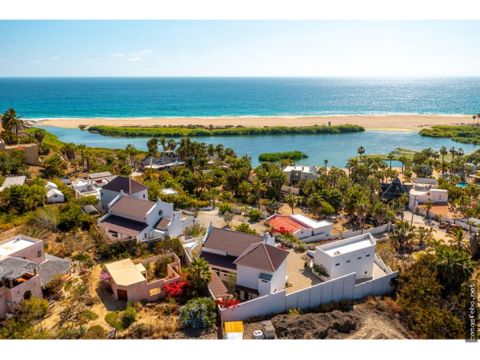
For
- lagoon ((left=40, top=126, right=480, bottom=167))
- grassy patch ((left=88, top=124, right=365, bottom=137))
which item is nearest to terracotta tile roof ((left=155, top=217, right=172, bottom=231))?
lagoon ((left=40, top=126, right=480, bottom=167))

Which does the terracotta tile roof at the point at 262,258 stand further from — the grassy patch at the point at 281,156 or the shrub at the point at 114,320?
the grassy patch at the point at 281,156

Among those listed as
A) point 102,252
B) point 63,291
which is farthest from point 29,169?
point 63,291

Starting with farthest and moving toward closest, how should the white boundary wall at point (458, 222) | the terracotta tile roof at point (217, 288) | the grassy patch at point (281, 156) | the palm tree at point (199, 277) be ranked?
1. the grassy patch at point (281, 156)
2. the white boundary wall at point (458, 222)
3. the palm tree at point (199, 277)
4. the terracotta tile roof at point (217, 288)

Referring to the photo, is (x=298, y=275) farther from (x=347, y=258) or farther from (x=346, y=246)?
(x=346, y=246)

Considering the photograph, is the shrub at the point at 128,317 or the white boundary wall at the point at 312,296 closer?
the shrub at the point at 128,317

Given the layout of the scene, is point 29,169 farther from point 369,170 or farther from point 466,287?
point 466,287

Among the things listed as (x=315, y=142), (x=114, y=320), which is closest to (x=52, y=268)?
(x=114, y=320)

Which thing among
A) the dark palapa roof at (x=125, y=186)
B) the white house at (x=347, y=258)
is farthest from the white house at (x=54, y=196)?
the white house at (x=347, y=258)
